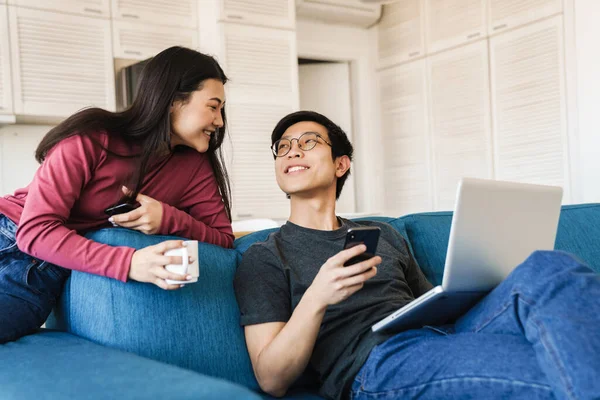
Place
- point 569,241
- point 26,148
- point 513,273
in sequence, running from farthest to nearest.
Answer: point 26,148
point 569,241
point 513,273

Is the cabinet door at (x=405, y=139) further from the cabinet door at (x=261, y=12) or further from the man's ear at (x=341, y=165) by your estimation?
the man's ear at (x=341, y=165)

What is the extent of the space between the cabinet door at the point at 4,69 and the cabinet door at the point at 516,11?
352 cm

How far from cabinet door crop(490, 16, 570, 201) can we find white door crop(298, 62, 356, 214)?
1539mm

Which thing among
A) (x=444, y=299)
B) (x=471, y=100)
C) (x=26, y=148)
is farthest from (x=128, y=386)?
(x=471, y=100)

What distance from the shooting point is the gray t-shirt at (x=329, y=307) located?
1.57 m

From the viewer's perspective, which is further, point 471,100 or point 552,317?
point 471,100

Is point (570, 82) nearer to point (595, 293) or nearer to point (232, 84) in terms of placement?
point (232, 84)

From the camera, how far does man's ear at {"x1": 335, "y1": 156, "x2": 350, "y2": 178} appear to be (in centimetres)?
207

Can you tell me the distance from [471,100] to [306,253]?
402 cm

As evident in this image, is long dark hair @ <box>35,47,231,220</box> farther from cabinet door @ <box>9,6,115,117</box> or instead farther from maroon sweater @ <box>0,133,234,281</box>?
cabinet door @ <box>9,6,115,117</box>

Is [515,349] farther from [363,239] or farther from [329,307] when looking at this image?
[329,307]

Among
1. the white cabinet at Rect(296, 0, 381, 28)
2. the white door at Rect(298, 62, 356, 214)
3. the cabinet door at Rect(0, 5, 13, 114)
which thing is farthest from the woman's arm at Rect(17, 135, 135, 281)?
the white door at Rect(298, 62, 356, 214)

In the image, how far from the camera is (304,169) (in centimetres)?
196

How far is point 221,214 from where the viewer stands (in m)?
1.95
